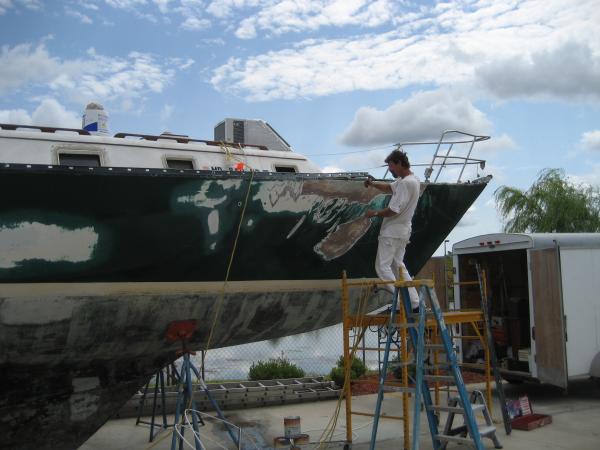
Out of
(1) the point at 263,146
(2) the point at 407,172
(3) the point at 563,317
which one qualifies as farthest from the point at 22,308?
(3) the point at 563,317

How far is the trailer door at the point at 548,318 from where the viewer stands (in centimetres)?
812

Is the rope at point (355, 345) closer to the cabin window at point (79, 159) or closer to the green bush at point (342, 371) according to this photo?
the green bush at point (342, 371)

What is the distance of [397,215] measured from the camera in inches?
219

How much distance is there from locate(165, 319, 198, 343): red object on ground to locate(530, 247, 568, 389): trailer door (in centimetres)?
507

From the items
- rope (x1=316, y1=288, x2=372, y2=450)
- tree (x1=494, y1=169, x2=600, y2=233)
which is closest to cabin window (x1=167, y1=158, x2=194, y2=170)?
rope (x1=316, y1=288, x2=372, y2=450)

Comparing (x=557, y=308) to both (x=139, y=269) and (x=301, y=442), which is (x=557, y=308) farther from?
(x=139, y=269)

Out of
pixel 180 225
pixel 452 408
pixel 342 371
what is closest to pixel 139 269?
pixel 180 225

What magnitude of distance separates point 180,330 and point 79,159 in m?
1.85

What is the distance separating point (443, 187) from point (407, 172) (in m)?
1.09

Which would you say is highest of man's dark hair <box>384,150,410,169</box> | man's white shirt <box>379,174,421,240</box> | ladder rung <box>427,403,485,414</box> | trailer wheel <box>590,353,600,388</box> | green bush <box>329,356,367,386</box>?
man's dark hair <box>384,150,410,169</box>

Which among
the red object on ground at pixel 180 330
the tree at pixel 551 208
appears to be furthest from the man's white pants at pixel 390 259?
the tree at pixel 551 208

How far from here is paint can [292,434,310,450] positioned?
616cm

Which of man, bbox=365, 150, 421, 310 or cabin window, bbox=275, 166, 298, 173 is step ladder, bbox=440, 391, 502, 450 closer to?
man, bbox=365, 150, 421, 310

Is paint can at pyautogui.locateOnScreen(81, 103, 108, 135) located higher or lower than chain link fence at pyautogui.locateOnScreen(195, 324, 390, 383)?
higher
